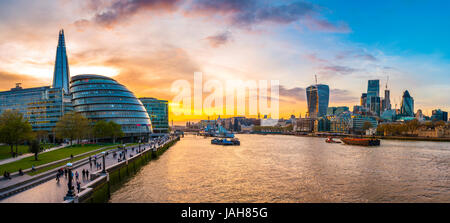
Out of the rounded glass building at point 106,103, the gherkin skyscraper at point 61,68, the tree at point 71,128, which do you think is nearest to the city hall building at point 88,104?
the rounded glass building at point 106,103

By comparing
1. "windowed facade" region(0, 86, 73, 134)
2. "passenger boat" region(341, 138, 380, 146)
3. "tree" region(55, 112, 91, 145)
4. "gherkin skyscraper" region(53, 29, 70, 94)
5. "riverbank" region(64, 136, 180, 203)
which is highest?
"gherkin skyscraper" region(53, 29, 70, 94)

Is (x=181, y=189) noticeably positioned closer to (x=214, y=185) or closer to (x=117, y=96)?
(x=214, y=185)

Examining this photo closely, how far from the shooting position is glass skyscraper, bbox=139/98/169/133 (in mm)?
168750

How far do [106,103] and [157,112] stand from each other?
A: 278 feet

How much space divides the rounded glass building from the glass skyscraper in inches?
2987

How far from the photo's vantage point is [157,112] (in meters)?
172

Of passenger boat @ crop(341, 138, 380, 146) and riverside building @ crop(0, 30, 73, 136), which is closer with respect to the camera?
riverside building @ crop(0, 30, 73, 136)

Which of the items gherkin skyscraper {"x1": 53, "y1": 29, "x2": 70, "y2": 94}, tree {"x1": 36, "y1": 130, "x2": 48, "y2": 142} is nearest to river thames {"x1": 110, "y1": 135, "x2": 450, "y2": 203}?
tree {"x1": 36, "y1": 130, "x2": 48, "y2": 142}

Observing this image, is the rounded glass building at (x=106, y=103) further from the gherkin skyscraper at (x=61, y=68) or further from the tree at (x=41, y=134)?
the gherkin skyscraper at (x=61, y=68)

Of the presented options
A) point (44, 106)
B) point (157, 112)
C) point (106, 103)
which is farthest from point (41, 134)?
point (157, 112)

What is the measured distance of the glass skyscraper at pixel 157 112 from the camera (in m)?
169

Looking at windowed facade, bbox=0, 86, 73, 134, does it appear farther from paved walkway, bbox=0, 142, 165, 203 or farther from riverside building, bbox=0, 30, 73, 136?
paved walkway, bbox=0, 142, 165, 203
